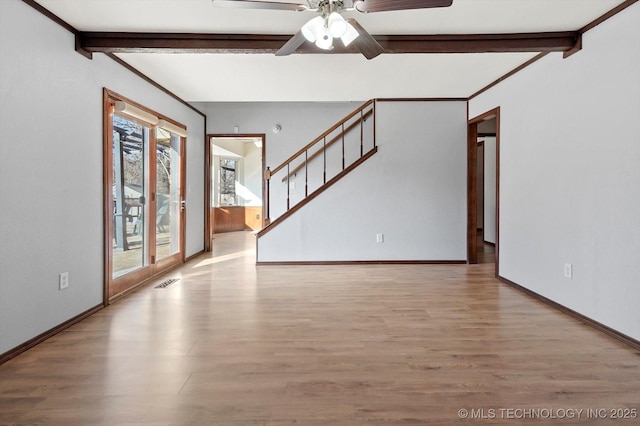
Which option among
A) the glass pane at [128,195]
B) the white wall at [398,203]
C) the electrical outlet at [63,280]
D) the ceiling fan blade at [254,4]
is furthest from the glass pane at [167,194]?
the ceiling fan blade at [254,4]

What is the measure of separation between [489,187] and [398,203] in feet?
11.7

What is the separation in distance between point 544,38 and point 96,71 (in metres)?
4.12

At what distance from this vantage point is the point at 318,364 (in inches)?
88.4

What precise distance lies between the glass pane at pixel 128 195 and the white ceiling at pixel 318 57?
765 mm

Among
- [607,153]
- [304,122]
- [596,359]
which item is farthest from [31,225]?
[304,122]

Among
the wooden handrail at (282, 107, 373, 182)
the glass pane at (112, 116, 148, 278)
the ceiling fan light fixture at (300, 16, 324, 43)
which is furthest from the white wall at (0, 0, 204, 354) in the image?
the wooden handrail at (282, 107, 373, 182)

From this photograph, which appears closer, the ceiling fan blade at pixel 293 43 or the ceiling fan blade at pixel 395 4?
the ceiling fan blade at pixel 395 4

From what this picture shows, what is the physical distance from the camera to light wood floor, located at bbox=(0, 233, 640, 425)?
1.78 m

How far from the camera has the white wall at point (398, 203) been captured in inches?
213

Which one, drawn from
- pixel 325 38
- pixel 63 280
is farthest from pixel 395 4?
pixel 63 280

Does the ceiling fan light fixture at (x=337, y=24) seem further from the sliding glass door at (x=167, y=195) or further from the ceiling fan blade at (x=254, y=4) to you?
the sliding glass door at (x=167, y=195)

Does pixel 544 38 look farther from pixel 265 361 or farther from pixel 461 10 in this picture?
pixel 265 361

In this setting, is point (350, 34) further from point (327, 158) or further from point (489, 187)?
point (489, 187)

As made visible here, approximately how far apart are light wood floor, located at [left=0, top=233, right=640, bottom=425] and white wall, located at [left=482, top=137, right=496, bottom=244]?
13.8 ft
